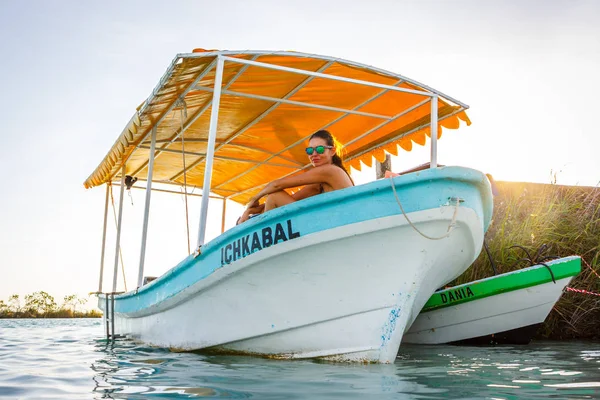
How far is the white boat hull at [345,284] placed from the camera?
376cm

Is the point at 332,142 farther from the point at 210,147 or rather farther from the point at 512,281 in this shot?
the point at 512,281

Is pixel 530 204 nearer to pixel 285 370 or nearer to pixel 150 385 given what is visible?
pixel 285 370

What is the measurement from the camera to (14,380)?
346 centimetres

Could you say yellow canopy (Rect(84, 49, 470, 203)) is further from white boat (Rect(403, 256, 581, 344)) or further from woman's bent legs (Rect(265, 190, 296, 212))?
white boat (Rect(403, 256, 581, 344))

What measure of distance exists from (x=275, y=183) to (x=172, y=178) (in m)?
4.93

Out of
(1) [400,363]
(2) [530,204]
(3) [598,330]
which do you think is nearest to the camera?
(1) [400,363]

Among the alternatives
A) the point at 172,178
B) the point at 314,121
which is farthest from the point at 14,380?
the point at 172,178

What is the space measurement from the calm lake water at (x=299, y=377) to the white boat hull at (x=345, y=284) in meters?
0.18

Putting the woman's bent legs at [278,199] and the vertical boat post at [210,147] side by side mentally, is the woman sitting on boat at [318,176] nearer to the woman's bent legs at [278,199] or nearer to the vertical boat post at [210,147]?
the woman's bent legs at [278,199]

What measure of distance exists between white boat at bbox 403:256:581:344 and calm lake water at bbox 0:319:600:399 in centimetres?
114

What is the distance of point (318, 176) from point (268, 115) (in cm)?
242

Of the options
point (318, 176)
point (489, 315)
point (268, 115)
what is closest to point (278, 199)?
point (318, 176)

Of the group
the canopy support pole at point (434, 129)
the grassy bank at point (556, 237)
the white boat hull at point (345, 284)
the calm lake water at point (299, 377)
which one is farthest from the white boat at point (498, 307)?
the white boat hull at point (345, 284)

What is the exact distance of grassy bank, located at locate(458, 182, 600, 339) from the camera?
7242 millimetres
